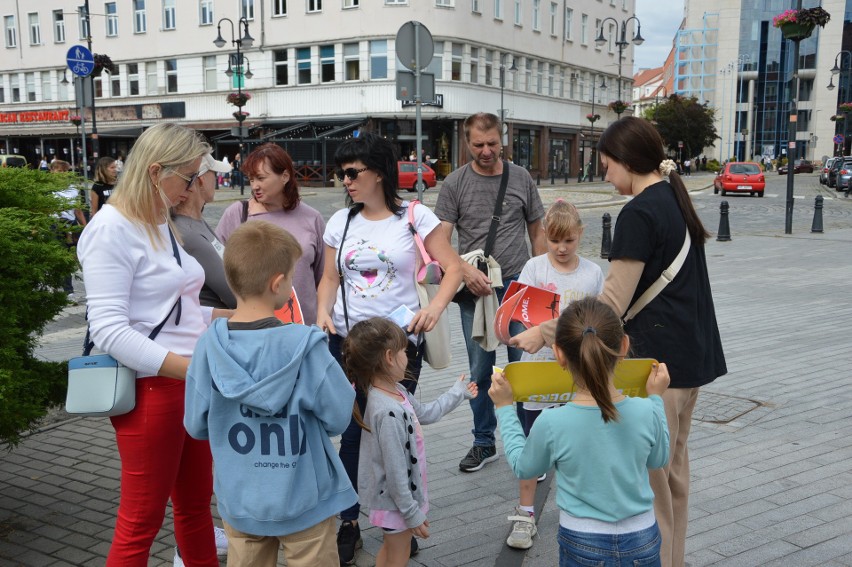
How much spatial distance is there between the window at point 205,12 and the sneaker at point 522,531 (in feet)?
161

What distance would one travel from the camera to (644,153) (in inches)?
118

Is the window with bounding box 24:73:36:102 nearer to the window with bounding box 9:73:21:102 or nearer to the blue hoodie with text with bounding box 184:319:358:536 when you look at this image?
the window with bounding box 9:73:21:102

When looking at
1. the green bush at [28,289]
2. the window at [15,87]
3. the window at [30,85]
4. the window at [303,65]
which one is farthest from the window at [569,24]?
the green bush at [28,289]

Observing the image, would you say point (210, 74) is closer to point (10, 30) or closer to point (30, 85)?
point (30, 85)

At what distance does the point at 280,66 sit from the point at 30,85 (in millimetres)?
20792

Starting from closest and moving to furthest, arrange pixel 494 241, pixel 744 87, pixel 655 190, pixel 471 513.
→ pixel 655 190 → pixel 471 513 → pixel 494 241 → pixel 744 87

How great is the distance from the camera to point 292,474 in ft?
8.13

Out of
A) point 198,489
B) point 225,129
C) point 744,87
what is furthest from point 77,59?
point 744,87

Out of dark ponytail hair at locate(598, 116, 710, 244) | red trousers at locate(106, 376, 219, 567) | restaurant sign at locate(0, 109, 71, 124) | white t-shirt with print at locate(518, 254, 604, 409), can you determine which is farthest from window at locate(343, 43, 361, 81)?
red trousers at locate(106, 376, 219, 567)

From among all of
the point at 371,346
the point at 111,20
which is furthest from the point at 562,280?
the point at 111,20

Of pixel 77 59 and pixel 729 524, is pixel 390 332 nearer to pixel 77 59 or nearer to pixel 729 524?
pixel 729 524

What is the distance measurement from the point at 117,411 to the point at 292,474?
28.7 inches

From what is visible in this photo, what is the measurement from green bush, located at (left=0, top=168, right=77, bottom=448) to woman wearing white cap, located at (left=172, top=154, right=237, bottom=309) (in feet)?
2.51

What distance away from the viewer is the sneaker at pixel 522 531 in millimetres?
3770
